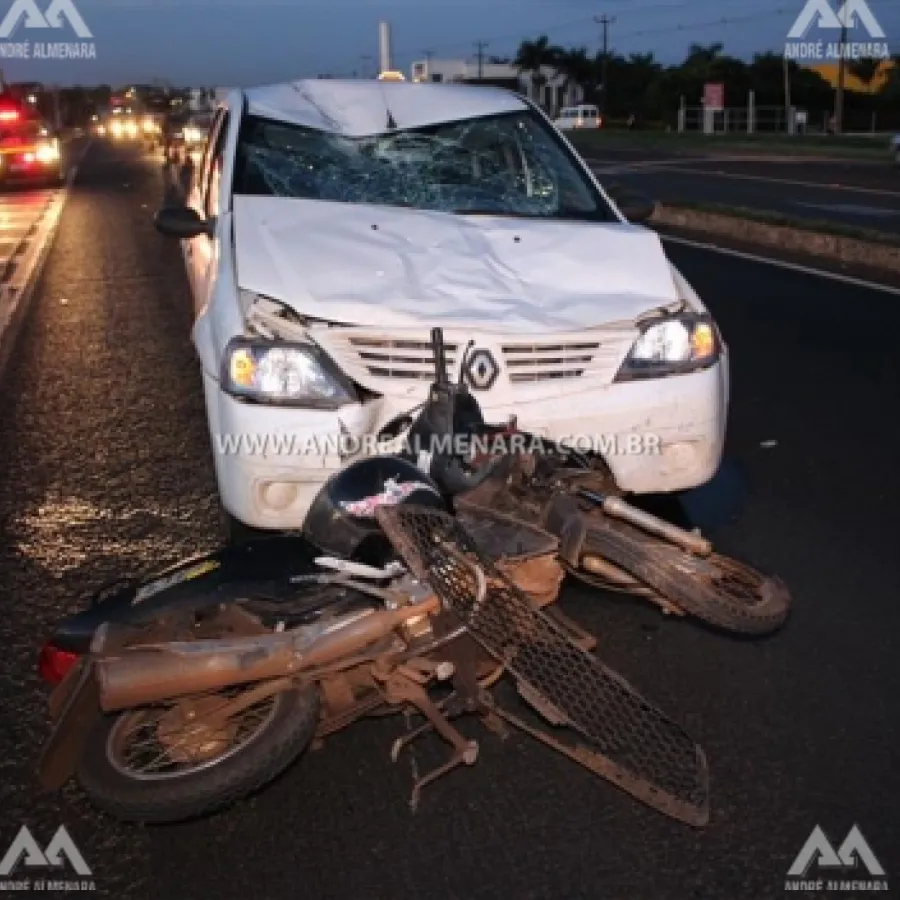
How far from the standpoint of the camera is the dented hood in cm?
457

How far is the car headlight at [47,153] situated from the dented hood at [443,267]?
A: 23.9 m

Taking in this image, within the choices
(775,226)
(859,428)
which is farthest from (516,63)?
(859,428)

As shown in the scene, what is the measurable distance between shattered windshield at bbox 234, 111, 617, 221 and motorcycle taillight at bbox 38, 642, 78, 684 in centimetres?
274

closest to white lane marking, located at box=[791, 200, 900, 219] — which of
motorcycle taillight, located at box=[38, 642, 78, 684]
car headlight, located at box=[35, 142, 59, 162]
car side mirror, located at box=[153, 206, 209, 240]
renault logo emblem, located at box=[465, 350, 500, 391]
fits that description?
car side mirror, located at box=[153, 206, 209, 240]

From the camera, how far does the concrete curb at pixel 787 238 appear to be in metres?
12.7

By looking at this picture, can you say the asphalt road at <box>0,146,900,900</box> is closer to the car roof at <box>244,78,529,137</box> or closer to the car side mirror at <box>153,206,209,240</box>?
the car side mirror at <box>153,206,209,240</box>

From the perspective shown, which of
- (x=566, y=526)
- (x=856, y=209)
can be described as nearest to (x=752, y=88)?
(x=856, y=209)

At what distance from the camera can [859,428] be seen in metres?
6.91

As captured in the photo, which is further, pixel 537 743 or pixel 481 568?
pixel 537 743

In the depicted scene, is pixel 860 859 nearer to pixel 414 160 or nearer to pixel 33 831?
pixel 33 831

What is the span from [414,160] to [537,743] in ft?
10.9

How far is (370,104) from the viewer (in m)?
6.45

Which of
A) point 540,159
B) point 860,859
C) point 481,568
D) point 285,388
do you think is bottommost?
point 860,859

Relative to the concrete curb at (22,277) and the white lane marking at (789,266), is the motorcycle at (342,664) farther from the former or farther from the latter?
the white lane marking at (789,266)
